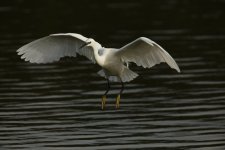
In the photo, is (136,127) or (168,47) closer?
(136,127)

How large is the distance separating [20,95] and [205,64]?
5036 millimetres

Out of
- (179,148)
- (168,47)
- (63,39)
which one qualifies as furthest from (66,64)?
(179,148)

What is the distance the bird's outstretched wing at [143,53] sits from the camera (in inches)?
644

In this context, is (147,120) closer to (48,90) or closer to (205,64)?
(48,90)

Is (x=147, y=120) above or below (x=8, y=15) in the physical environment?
below

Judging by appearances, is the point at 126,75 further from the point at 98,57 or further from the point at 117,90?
the point at 117,90

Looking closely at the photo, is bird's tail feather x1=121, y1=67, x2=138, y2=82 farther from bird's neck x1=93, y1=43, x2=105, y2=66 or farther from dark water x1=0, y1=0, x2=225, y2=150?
dark water x1=0, y1=0, x2=225, y2=150

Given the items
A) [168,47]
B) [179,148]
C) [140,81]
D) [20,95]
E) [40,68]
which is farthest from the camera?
[168,47]

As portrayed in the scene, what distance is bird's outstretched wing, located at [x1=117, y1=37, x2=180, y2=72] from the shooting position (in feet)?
53.7

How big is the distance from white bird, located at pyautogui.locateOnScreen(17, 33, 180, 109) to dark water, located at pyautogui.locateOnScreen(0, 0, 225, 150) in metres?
1.06

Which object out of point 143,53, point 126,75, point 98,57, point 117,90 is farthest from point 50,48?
point 117,90

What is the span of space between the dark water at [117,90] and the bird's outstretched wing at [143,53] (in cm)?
128

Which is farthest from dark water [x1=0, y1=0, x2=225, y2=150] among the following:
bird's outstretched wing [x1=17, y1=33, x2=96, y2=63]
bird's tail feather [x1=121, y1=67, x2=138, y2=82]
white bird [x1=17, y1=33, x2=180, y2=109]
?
bird's outstretched wing [x1=17, y1=33, x2=96, y2=63]

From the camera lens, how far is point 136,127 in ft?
→ 58.6
